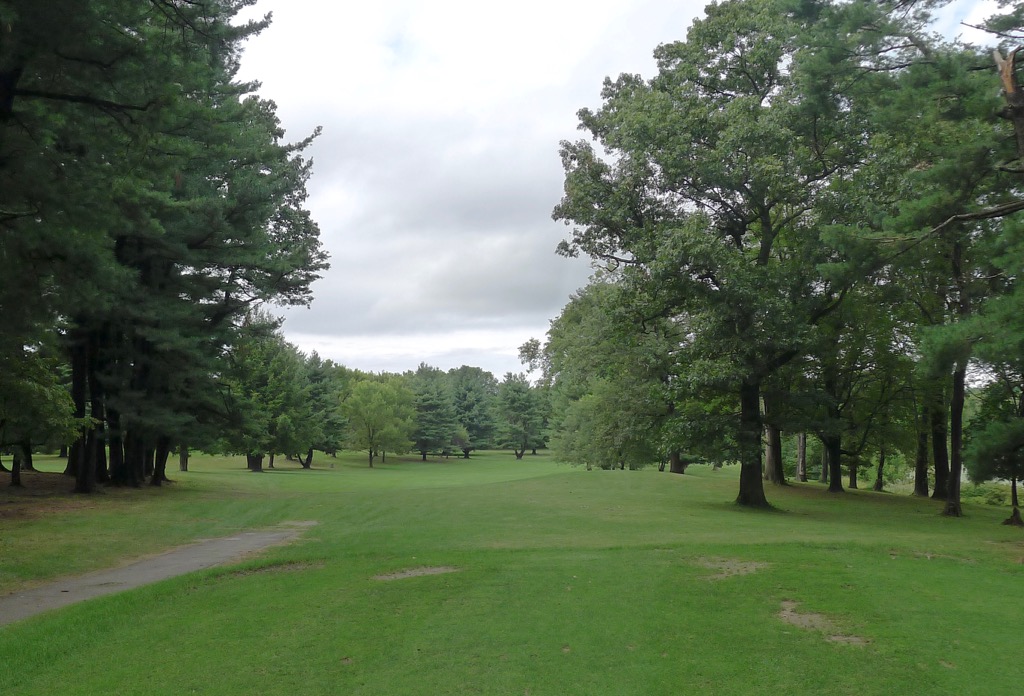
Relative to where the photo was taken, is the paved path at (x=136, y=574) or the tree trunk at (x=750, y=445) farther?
the tree trunk at (x=750, y=445)

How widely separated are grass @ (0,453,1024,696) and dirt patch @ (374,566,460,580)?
218 millimetres

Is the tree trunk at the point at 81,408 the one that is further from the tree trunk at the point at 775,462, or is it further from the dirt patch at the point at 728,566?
the tree trunk at the point at 775,462

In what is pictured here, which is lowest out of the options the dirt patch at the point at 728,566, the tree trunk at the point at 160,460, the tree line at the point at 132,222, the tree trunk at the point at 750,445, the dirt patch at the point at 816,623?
the tree trunk at the point at 160,460

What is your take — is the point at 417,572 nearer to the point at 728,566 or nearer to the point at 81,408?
the point at 728,566

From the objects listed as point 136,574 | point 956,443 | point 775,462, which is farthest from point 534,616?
point 775,462

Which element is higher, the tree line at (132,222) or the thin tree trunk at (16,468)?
the tree line at (132,222)

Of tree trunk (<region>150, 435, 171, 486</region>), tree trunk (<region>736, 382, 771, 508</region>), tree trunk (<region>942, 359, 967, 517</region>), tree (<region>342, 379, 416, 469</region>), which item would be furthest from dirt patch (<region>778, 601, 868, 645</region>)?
tree (<region>342, 379, 416, 469</region>)

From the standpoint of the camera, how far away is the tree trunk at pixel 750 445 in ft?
63.5

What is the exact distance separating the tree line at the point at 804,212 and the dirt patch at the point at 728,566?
6.15 m

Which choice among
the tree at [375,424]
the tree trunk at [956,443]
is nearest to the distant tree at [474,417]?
the tree at [375,424]

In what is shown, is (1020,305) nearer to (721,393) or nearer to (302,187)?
(721,393)

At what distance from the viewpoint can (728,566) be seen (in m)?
9.96

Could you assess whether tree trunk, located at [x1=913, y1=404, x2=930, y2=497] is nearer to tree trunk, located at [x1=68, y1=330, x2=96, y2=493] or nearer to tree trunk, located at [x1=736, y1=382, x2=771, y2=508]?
tree trunk, located at [x1=736, y1=382, x2=771, y2=508]

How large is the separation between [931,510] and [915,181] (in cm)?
1228
